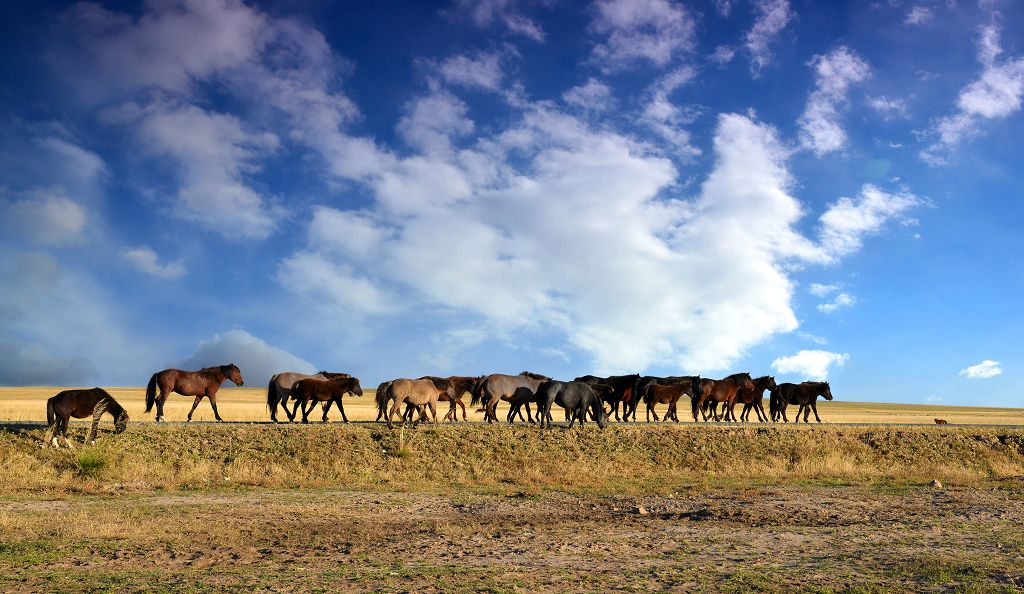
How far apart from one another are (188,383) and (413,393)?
30.2 ft

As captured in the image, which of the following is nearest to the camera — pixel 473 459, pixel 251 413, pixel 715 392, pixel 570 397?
pixel 473 459

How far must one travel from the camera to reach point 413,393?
27.1m

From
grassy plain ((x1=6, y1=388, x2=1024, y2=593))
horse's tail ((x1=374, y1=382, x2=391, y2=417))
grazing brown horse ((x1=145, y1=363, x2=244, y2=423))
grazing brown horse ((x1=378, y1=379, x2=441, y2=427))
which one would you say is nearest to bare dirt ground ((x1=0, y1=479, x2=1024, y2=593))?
grassy plain ((x1=6, y1=388, x2=1024, y2=593))

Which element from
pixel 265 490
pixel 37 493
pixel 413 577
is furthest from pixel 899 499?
pixel 37 493

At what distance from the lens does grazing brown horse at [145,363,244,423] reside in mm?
28538

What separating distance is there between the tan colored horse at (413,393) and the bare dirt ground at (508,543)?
7467 mm

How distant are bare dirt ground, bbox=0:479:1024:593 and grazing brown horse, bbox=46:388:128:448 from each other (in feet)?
17.2

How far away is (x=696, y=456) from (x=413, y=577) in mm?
17116

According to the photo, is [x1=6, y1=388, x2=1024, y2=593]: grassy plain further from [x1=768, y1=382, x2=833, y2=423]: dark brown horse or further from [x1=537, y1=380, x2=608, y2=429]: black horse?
[x1=768, y1=382, x2=833, y2=423]: dark brown horse

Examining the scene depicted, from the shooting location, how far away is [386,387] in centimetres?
2866

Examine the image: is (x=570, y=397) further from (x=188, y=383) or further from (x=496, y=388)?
(x=188, y=383)

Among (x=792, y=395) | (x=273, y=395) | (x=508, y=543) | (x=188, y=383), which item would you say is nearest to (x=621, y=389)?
(x=792, y=395)

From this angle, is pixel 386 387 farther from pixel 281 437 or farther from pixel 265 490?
pixel 265 490

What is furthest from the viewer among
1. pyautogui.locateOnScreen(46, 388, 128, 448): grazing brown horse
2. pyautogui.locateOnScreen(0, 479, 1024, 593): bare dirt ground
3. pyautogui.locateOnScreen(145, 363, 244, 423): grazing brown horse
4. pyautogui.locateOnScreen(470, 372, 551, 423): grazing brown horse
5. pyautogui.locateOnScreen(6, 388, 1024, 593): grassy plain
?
pyautogui.locateOnScreen(470, 372, 551, 423): grazing brown horse
